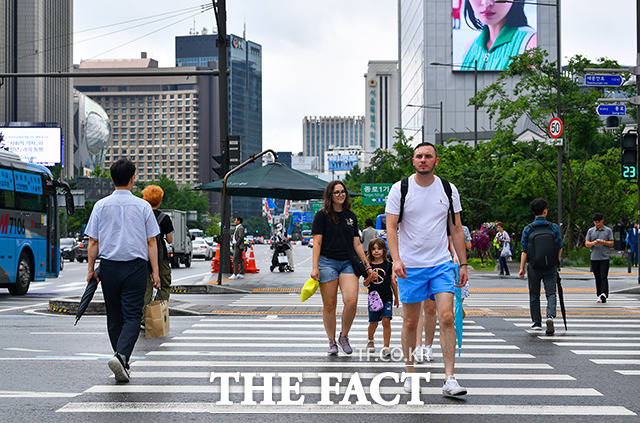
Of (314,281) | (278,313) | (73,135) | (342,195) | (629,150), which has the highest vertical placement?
(73,135)

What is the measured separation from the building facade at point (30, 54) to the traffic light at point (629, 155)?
94986 mm

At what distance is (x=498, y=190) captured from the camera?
4275 cm

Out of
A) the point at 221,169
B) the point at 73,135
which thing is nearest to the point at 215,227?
the point at 73,135

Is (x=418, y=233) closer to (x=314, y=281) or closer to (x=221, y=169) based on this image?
(x=314, y=281)

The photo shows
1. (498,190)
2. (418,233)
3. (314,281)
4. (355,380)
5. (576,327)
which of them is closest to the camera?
(418,233)

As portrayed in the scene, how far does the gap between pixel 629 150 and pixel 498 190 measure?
750 inches

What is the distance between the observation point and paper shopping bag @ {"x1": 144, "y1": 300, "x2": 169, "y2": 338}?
446 inches

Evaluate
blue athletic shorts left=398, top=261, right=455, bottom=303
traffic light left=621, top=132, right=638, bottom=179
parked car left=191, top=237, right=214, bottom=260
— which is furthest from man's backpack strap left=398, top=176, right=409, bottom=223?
parked car left=191, top=237, right=214, bottom=260

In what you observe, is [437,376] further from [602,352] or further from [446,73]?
[446,73]

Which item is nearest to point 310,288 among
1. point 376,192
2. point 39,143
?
point 376,192

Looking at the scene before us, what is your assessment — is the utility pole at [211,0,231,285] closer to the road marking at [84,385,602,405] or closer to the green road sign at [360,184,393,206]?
the road marking at [84,385,602,405]

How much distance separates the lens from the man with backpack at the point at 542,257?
12.2 metres

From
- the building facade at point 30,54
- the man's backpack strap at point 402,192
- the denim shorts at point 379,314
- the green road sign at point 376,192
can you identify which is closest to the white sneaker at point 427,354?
the denim shorts at point 379,314

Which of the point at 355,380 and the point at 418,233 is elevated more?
the point at 418,233
